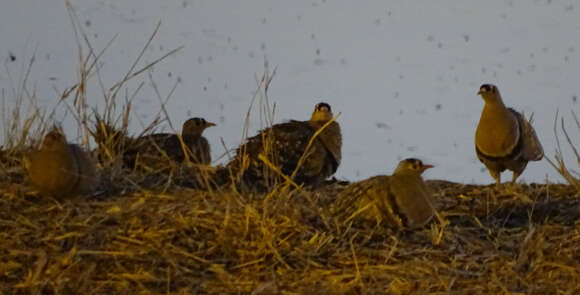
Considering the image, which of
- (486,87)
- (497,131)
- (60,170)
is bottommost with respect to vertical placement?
(60,170)

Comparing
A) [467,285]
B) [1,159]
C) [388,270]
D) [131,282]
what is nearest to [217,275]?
[131,282]

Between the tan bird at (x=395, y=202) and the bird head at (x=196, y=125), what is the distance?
414 cm

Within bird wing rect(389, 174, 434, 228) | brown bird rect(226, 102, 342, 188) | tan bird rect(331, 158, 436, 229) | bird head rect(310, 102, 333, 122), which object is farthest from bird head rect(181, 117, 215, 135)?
bird wing rect(389, 174, 434, 228)

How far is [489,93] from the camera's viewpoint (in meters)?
9.63

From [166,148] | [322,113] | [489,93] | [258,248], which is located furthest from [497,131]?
[258,248]

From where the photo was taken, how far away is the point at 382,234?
6656mm

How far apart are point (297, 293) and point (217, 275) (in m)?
0.51

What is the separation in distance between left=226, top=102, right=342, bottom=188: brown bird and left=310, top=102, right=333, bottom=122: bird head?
24 centimetres

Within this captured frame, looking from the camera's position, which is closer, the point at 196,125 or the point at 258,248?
the point at 258,248

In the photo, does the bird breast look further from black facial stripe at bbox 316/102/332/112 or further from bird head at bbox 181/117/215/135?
bird head at bbox 181/117/215/135

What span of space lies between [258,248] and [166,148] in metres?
2.97

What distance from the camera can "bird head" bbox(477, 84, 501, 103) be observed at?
9.63 meters

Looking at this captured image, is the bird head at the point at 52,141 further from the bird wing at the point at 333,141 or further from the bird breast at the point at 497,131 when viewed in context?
the bird breast at the point at 497,131

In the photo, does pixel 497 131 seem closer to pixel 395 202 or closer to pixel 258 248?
pixel 395 202
